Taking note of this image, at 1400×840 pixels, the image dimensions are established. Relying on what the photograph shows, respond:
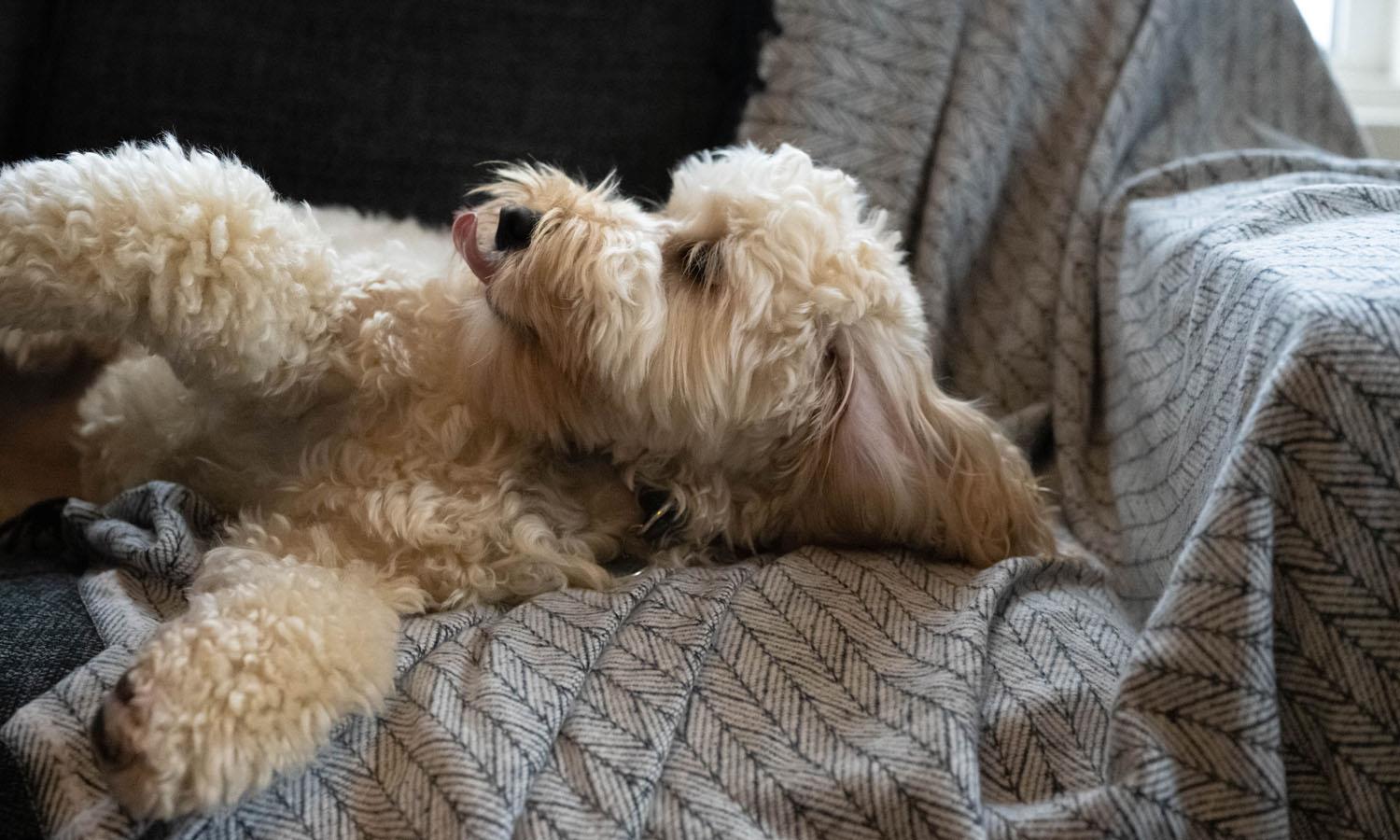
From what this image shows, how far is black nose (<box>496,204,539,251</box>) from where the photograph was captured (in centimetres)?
124

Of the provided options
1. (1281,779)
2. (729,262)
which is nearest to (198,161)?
(729,262)

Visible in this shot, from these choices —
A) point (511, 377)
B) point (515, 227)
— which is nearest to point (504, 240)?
point (515, 227)

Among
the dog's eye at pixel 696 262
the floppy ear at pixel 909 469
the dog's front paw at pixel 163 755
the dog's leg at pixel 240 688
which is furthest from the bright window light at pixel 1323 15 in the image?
the dog's front paw at pixel 163 755

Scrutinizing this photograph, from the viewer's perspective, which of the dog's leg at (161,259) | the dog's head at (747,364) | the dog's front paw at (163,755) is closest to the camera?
the dog's front paw at (163,755)

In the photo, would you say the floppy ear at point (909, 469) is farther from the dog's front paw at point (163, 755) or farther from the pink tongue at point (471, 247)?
the dog's front paw at point (163, 755)

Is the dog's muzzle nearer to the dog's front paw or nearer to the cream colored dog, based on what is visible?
the cream colored dog

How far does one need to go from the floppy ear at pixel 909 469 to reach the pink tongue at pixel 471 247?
411 mm

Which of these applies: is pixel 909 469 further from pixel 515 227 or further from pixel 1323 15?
pixel 1323 15

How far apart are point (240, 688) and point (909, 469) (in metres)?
0.72

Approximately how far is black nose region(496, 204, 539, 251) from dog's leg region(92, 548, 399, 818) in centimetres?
43

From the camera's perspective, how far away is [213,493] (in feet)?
4.45

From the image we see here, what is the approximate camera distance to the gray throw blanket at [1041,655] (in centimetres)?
91

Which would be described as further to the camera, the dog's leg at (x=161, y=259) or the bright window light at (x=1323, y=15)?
the bright window light at (x=1323, y=15)

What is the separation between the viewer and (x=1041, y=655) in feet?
3.70
